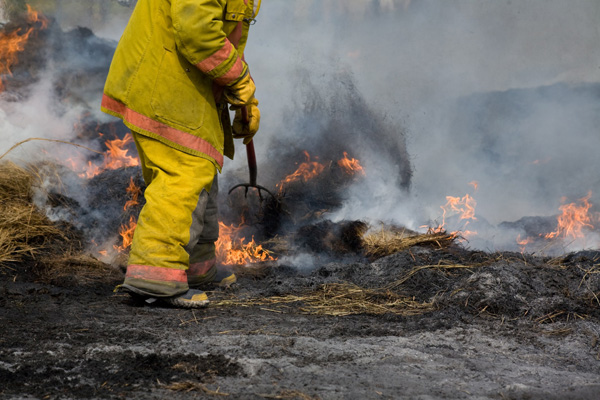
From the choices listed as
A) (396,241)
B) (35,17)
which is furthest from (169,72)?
(35,17)

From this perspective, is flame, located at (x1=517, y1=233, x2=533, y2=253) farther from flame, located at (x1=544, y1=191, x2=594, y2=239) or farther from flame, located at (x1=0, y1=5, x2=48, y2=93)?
flame, located at (x1=0, y1=5, x2=48, y2=93)

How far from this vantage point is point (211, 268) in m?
3.70

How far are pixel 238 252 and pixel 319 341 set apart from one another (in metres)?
2.95

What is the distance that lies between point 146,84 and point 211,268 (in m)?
1.39

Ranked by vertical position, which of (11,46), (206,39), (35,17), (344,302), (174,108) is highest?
(35,17)

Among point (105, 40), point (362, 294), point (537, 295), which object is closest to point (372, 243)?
point (362, 294)

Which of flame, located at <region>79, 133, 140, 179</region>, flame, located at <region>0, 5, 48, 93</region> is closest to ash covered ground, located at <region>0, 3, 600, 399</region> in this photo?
flame, located at <region>79, 133, 140, 179</region>

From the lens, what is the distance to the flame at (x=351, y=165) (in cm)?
665

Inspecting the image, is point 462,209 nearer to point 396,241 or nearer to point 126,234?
point 396,241

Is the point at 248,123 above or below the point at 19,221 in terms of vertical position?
above

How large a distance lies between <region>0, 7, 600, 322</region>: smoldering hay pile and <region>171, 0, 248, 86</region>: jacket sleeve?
4.57ft

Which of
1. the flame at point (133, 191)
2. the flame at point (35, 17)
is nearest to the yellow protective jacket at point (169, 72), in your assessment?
the flame at point (133, 191)

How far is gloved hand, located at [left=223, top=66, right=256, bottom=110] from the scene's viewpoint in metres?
3.13

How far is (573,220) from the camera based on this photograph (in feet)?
21.5
